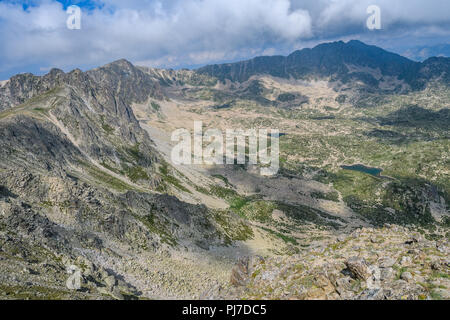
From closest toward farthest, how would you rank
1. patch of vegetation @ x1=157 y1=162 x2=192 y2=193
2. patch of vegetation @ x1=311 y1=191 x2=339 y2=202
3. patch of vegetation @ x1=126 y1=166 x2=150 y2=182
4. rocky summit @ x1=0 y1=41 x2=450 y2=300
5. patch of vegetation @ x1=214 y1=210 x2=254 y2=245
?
1. rocky summit @ x1=0 y1=41 x2=450 y2=300
2. patch of vegetation @ x1=214 y1=210 x2=254 y2=245
3. patch of vegetation @ x1=126 y1=166 x2=150 y2=182
4. patch of vegetation @ x1=157 y1=162 x2=192 y2=193
5. patch of vegetation @ x1=311 y1=191 x2=339 y2=202

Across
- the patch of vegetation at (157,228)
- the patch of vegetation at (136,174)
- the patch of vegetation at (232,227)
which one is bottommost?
the patch of vegetation at (232,227)

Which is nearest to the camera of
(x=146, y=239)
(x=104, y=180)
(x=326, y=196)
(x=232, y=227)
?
(x=146, y=239)

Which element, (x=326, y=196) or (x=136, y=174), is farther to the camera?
(x=326, y=196)

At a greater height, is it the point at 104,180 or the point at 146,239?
the point at 104,180

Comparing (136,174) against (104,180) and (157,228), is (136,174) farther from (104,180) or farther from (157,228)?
(157,228)

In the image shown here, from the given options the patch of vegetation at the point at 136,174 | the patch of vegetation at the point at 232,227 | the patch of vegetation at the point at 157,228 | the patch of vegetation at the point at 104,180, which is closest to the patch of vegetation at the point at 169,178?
the patch of vegetation at the point at 136,174

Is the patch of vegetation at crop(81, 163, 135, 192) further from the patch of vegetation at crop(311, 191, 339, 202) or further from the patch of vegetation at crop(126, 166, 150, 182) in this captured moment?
the patch of vegetation at crop(311, 191, 339, 202)

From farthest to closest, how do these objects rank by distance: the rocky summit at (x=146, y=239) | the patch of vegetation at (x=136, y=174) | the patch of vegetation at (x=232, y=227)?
the patch of vegetation at (x=136, y=174) < the patch of vegetation at (x=232, y=227) < the rocky summit at (x=146, y=239)

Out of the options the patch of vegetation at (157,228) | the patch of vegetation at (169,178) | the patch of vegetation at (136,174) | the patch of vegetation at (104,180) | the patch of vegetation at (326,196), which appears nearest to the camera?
A: the patch of vegetation at (157,228)

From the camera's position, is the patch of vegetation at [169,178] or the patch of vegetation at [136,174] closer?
the patch of vegetation at [136,174]

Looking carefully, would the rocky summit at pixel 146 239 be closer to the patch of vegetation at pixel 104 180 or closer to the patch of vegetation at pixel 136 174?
the patch of vegetation at pixel 136 174

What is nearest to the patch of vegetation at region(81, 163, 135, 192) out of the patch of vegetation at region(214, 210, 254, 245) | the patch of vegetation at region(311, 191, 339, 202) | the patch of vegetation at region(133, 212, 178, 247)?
the patch of vegetation at region(133, 212, 178, 247)

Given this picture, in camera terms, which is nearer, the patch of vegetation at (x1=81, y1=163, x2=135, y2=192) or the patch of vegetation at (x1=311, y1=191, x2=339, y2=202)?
the patch of vegetation at (x1=81, y1=163, x2=135, y2=192)

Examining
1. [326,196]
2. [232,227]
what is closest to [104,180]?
[232,227]
